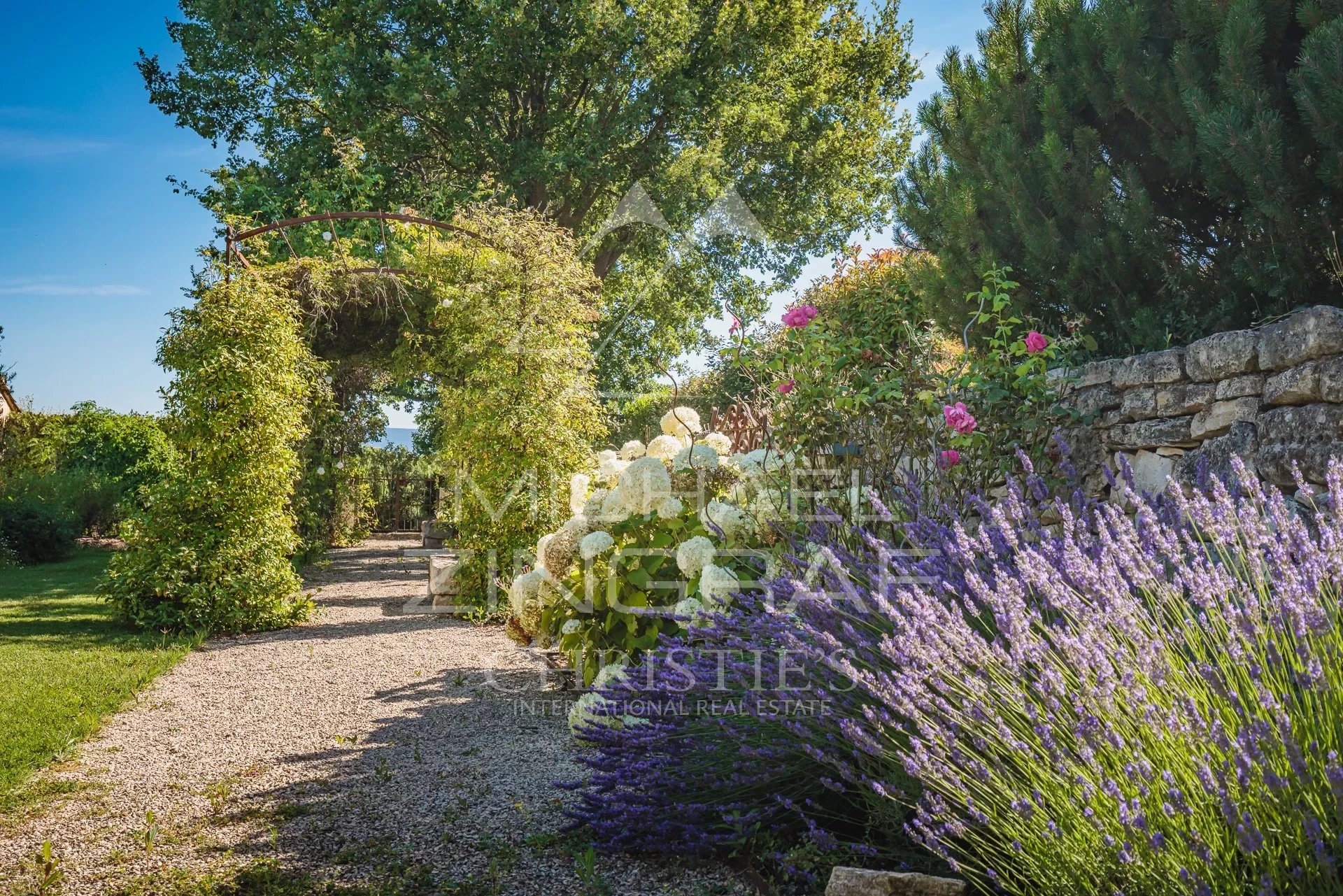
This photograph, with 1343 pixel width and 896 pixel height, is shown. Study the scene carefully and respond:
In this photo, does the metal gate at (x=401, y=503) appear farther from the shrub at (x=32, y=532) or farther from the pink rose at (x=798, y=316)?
the pink rose at (x=798, y=316)

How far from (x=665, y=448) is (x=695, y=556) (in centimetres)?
161

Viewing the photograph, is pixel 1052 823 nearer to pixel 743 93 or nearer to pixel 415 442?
pixel 743 93

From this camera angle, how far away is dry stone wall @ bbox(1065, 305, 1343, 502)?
9.89 feet

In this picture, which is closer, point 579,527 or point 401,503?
point 579,527

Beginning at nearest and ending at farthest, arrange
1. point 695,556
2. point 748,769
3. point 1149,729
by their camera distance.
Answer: point 1149,729
point 748,769
point 695,556

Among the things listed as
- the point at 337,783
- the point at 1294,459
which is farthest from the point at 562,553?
the point at 1294,459

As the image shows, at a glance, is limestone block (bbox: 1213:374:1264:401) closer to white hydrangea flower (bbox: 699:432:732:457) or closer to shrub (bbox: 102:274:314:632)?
white hydrangea flower (bbox: 699:432:732:457)

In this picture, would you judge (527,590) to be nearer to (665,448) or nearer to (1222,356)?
(665,448)

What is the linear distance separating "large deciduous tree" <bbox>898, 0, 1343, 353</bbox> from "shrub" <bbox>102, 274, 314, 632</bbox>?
17.8 feet

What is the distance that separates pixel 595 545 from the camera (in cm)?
472

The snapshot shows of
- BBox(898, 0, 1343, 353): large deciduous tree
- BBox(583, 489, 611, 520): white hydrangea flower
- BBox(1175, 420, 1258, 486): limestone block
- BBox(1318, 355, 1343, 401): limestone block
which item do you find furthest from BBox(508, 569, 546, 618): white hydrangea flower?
BBox(1318, 355, 1343, 401): limestone block

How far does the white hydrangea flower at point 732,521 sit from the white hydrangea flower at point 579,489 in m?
2.40

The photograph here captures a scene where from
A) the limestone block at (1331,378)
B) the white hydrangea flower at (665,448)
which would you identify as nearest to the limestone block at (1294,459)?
the limestone block at (1331,378)

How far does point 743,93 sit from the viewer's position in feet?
45.0
